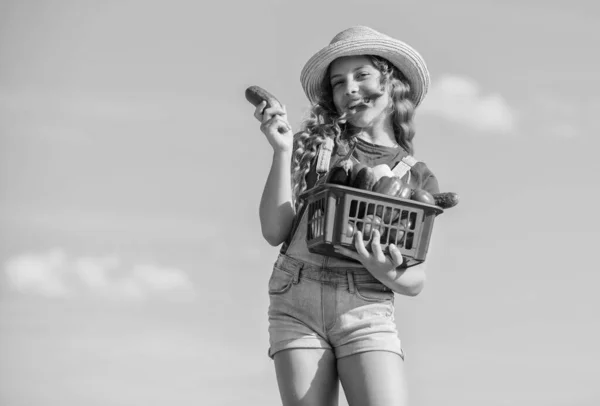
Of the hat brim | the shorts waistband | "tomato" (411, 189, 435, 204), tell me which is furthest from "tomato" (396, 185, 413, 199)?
the hat brim

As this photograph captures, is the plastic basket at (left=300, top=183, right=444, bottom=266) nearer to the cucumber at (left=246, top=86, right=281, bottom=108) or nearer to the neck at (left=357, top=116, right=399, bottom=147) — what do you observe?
the cucumber at (left=246, top=86, right=281, bottom=108)

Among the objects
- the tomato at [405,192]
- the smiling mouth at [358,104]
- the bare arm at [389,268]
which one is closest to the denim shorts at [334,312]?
the bare arm at [389,268]

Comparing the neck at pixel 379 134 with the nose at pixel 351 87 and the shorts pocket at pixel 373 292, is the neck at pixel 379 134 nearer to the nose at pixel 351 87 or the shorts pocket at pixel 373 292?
the nose at pixel 351 87

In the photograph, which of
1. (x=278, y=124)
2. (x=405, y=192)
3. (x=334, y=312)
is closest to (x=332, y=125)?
(x=278, y=124)

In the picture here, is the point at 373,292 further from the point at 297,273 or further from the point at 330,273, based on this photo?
the point at 297,273

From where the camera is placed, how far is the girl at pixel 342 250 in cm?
458

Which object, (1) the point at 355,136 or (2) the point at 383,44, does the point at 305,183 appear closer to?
(1) the point at 355,136

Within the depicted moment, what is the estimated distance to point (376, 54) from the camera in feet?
16.9

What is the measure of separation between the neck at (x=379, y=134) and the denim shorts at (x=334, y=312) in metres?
0.77

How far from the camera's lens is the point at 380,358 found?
4.55 meters

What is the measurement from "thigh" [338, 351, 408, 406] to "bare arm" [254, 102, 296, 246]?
0.74 metres

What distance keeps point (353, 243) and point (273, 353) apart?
782 millimetres

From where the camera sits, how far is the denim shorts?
15.1ft

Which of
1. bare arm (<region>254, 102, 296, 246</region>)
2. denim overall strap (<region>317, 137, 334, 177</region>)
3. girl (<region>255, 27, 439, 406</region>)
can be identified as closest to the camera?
girl (<region>255, 27, 439, 406</region>)
